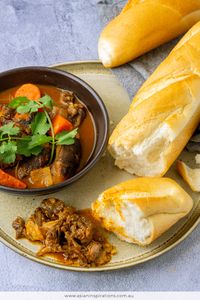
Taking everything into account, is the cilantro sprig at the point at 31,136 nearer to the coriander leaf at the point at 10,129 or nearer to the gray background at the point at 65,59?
the coriander leaf at the point at 10,129

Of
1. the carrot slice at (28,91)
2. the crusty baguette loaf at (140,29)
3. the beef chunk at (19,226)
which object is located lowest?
the beef chunk at (19,226)

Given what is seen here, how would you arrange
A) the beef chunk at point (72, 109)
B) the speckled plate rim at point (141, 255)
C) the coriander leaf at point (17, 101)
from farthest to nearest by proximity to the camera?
the beef chunk at point (72, 109) → the coriander leaf at point (17, 101) → the speckled plate rim at point (141, 255)

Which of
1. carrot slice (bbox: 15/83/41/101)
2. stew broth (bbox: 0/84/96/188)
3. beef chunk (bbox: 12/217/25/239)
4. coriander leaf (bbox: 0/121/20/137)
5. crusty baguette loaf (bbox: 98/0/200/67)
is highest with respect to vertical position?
crusty baguette loaf (bbox: 98/0/200/67)

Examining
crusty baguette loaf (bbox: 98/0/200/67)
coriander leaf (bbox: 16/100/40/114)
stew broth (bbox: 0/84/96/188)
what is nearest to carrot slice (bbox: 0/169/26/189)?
stew broth (bbox: 0/84/96/188)

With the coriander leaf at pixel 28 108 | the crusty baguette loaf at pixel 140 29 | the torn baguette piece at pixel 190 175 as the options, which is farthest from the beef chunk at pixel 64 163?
the crusty baguette loaf at pixel 140 29

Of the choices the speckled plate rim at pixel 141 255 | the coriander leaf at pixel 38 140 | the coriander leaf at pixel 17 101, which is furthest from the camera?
the coriander leaf at pixel 17 101

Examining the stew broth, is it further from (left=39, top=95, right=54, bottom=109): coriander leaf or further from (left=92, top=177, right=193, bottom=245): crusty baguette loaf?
(left=92, top=177, right=193, bottom=245): crusty baguette loaf

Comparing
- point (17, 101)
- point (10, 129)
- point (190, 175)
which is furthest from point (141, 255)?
point (17, 101)
